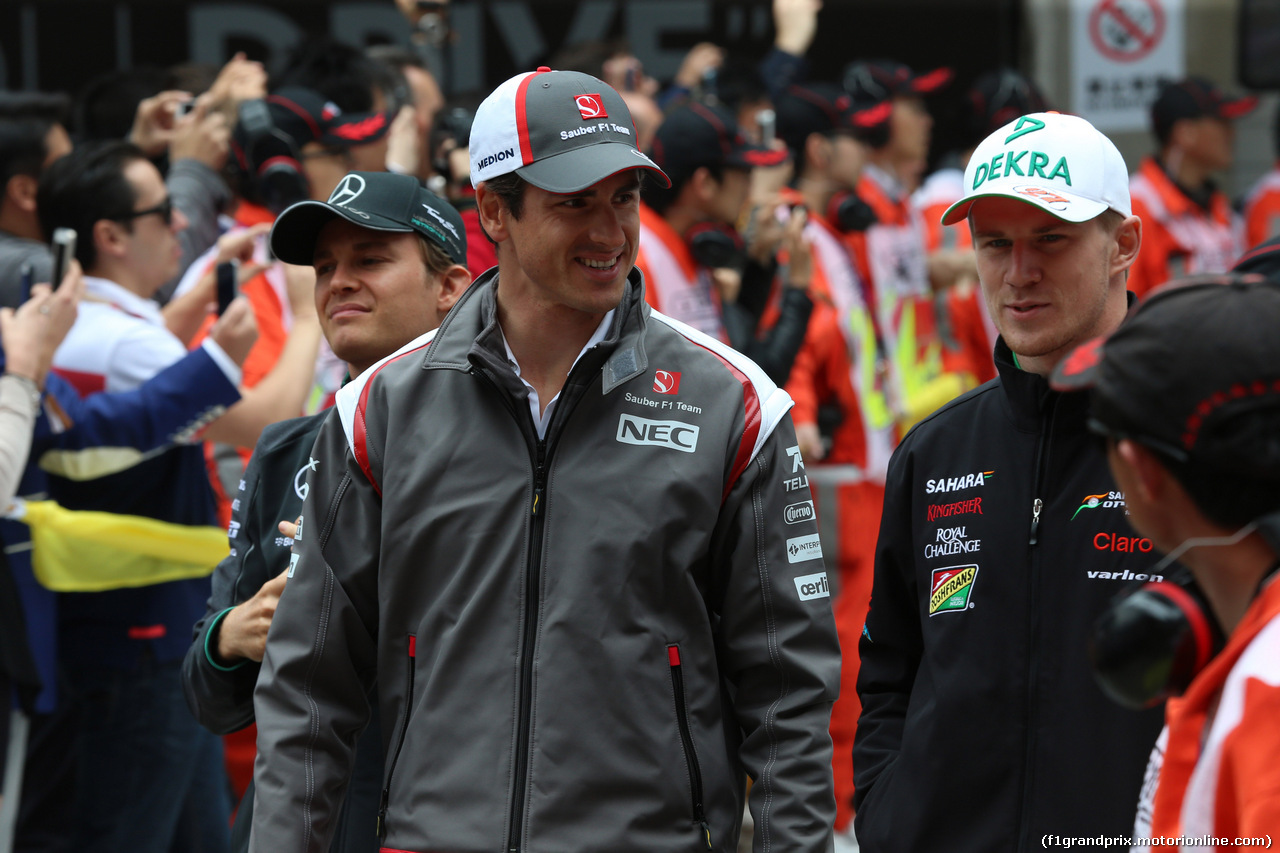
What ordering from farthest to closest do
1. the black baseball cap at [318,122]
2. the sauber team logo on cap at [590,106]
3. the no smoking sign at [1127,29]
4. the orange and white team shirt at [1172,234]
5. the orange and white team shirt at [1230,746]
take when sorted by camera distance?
1. the no smoking sign at [1127,29]
2. the orange and white team shirt at [1172,234]
3. the black baseball cap at [318,122]
4. the sauber team logo on cap at [590,106]
5. the orange and white team shirt at [1230,746]

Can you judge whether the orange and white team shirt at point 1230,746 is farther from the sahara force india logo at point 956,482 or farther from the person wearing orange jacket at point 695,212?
the person wearing orange jacket at point 695,212

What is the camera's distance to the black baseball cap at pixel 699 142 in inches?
213

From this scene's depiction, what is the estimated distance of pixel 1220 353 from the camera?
160cm

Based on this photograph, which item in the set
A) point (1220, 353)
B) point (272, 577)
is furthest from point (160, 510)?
point (1220, 353)

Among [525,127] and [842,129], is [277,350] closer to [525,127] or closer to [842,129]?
[525,127]

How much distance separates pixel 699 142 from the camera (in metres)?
5.40

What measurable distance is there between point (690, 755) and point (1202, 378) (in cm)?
107

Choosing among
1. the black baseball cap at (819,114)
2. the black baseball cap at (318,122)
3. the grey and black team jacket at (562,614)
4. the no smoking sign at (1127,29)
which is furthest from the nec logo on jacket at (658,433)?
the no smoking sign at (1127,29)

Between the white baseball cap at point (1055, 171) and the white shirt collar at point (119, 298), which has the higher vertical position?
the white baseball cap at point (1055, 171)

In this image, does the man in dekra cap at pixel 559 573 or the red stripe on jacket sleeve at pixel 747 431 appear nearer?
the man in dekra cap at pixel 559 573

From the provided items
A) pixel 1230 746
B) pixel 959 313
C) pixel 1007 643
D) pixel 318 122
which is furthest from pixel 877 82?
pixel 1230 746

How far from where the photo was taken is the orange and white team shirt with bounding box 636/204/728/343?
5.23 meters

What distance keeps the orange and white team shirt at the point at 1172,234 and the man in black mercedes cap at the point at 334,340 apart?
5956 mm

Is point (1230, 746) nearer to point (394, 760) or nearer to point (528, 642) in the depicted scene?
point (528, 642)
